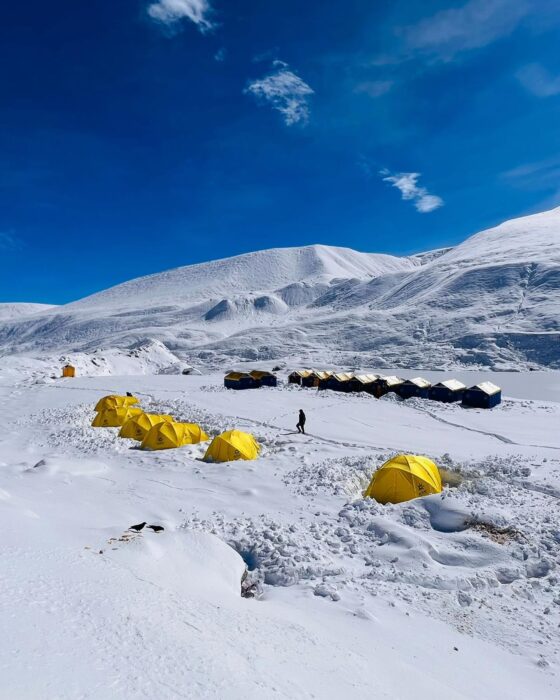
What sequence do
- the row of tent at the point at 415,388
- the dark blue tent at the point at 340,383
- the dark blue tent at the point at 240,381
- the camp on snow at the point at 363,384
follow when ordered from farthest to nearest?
1. the dark blue tent at the point at 240,381
2. the dark blue tent at the point at 340,383
3. the camp on snow at the point at 363,384
4. the row of tent at the point at 415,388

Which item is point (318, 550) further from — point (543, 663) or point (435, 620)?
point (543, 663)

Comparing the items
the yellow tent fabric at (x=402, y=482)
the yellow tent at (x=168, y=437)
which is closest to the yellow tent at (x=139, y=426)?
the yellow tent at (x=168, y=437)

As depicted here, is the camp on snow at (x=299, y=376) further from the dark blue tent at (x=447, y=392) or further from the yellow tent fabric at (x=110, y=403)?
the yellow tent fabric at (x=110, y=403)

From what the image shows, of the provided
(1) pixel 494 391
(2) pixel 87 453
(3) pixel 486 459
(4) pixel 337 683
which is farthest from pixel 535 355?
(4) pixel 337 683

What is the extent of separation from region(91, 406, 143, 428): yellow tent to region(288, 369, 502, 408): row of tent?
28074 mm

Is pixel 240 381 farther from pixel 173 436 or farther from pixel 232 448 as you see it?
pixel 232 448

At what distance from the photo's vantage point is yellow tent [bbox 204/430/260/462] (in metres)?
19.5

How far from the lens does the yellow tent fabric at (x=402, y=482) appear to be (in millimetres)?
14607

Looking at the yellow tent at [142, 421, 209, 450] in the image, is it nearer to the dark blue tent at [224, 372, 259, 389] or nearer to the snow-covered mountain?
the dark blue tent at [224, 372, 259, 389]

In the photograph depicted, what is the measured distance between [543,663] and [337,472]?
33.2ft

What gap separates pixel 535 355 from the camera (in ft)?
313

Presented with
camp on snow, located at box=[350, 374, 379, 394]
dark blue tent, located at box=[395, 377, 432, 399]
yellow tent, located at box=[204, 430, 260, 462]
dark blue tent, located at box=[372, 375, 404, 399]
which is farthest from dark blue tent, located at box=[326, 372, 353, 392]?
yellow tent, located at box=[204, 430, 260, 462]

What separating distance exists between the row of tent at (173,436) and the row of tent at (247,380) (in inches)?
912

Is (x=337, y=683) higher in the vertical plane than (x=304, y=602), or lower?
higher
